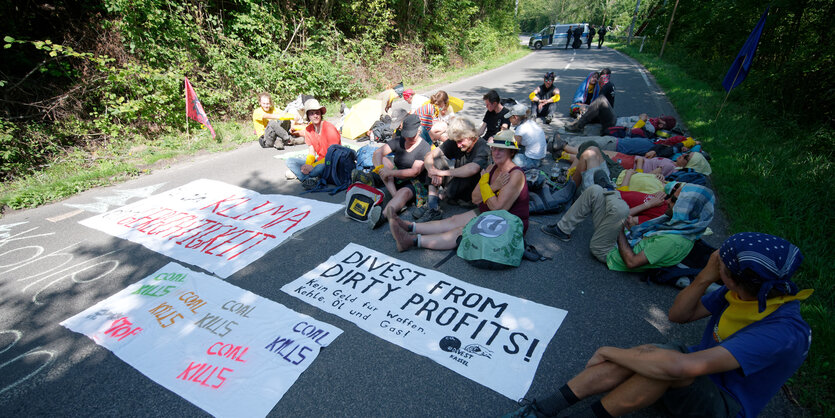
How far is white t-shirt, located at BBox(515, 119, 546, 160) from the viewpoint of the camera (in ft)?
17.9

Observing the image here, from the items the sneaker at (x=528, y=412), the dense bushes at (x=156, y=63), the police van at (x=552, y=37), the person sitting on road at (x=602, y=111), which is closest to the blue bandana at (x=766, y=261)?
the sneaker at (x=528, y=412)

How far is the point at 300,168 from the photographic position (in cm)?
577

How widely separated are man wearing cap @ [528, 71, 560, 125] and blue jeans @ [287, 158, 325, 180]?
597 cm

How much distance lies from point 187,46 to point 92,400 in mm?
8661

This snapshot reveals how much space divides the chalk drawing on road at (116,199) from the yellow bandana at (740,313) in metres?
6.98

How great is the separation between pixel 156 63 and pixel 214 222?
5848 mm

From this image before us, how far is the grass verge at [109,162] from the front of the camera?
209 inches

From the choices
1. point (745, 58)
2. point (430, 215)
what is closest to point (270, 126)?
point (430, 215)

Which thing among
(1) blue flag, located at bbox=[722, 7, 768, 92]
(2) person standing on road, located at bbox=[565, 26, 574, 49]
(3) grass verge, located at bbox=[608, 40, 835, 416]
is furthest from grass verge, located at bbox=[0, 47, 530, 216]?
(2) person standing on road, located at bbox=[565, 26, 574, 49]

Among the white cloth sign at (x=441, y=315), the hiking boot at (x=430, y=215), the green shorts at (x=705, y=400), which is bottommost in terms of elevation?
the hiking boot at (x=430, y=215)

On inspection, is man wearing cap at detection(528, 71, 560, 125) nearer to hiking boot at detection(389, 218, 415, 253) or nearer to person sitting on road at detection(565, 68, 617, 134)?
person sitting on road at detection(565, 68, 617, 134)

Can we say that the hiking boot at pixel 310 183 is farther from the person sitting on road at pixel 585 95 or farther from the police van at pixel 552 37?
the police van at pixel 552 37

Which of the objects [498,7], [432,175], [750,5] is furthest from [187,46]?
[498,7]

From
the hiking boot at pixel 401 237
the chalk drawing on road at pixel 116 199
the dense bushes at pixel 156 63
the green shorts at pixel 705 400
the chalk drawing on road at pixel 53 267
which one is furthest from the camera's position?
the dense bushes at pixel 156 63
